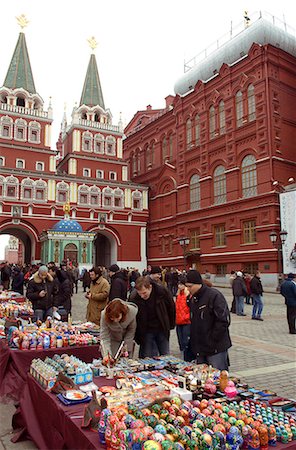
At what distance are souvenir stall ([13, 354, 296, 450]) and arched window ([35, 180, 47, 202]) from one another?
33936mm

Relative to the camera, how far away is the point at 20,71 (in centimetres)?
4081

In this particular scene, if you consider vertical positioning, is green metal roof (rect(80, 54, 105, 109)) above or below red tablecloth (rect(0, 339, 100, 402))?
above

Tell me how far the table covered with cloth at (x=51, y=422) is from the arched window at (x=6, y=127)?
121ft

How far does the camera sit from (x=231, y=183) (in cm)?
3025

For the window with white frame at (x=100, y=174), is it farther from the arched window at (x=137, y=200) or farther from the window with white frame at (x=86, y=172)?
the arched window at (x=137, y=200)

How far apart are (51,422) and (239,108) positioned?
1191 inches

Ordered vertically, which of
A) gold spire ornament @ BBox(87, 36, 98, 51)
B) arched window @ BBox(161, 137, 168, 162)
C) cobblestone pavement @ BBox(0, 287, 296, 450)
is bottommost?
cobblestone pavement @ BBox(0, 287, 296, 450)

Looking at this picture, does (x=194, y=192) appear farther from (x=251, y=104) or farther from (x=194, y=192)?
(x=251, y=104)

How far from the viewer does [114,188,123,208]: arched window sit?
40816mm

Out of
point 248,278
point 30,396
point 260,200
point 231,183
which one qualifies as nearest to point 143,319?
point 30,396

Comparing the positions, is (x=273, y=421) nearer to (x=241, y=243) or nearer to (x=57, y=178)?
(x=241, y=243)

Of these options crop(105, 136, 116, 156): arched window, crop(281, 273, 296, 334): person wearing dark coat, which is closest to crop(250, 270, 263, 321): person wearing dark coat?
crop(281, 273, 296, 334): person wearing dark coat

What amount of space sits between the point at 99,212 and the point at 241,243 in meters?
16.4

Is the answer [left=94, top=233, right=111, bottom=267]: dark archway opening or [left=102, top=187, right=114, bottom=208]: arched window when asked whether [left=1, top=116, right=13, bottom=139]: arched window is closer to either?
[left=102, top=187, right=114, bottom=208]: arched window
